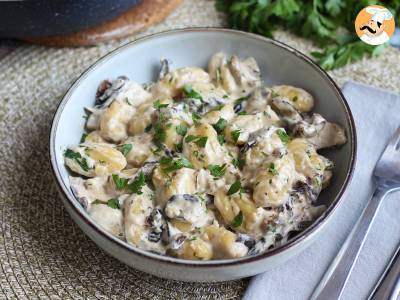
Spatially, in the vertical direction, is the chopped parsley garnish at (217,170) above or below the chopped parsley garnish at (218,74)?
below

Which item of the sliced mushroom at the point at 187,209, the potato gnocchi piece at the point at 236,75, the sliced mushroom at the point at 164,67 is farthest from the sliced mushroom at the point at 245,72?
the sliced mushroom at the point at 187,209

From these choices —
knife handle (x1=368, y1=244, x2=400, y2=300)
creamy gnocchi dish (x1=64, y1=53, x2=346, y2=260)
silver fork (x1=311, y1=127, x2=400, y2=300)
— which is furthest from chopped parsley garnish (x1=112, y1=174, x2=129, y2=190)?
knife handle (x1=368, y1=244, x2=400, y2=300)

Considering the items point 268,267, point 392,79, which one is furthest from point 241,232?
point 392,79

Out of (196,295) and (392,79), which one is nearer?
(196,295)

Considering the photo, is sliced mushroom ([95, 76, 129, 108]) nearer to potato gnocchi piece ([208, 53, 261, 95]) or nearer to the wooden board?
potato gnocchi piece ([208, 53, 261, 95])

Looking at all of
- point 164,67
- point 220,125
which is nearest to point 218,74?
point 164,67

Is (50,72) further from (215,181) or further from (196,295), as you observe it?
(196,295)

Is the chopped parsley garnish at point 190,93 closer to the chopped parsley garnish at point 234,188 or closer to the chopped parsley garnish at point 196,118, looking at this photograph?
the chopped parsley garnish at point 196,118
